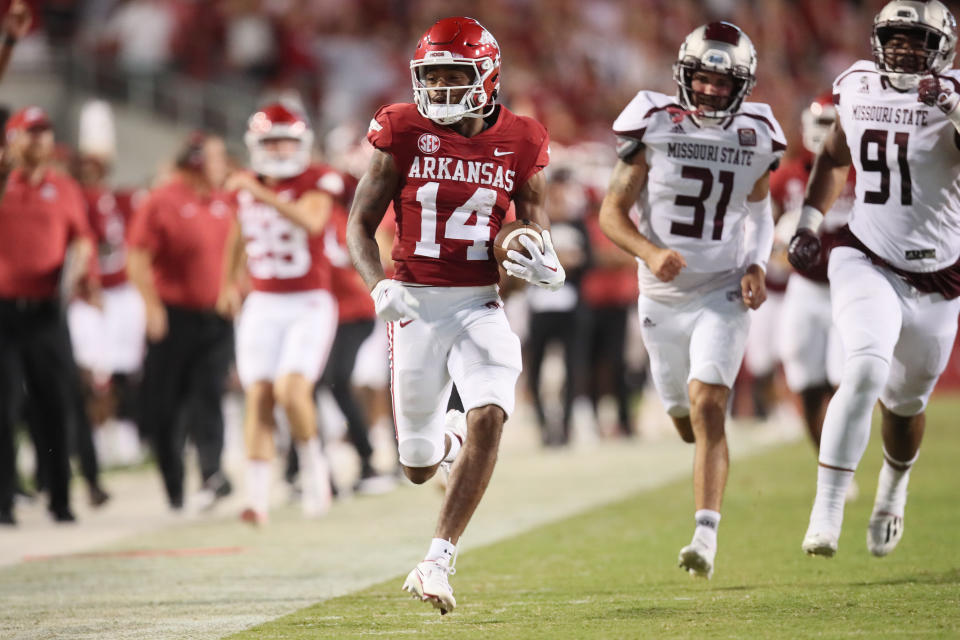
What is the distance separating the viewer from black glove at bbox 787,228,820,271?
582cm

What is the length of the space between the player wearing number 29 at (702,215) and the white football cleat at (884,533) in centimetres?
68

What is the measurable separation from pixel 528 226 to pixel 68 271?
308 inches

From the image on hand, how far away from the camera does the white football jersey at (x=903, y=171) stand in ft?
18.3

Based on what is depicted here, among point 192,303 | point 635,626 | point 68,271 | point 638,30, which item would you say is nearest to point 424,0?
point 638,30

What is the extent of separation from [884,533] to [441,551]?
191 cm

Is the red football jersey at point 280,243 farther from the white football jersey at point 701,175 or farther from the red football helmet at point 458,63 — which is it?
the red football helmet at point 458,63

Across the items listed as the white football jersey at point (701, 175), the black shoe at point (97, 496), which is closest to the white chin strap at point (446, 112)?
the white football jersey at point (701, 175)

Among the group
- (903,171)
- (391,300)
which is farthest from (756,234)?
(391,300)

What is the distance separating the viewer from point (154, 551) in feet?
23.6

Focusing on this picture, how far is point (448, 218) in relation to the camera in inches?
211

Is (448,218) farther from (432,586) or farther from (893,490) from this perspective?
(893,490)

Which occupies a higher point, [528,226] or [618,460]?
[528,226]

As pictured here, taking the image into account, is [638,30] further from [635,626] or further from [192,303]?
[635,626]

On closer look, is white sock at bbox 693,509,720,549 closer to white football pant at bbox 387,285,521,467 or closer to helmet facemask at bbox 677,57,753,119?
white football pant at bbox 387,285,521,467
